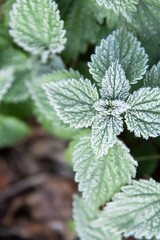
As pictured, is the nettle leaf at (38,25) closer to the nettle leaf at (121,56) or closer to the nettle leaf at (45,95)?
the nettle leaf at (45,95)

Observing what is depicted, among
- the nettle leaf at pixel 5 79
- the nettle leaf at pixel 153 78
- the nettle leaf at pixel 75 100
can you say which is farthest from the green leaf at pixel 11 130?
the nettle leaf at pixel 153 78

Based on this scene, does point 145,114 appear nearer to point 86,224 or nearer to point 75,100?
point 75,100

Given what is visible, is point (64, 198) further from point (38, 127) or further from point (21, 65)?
point (21, 65)

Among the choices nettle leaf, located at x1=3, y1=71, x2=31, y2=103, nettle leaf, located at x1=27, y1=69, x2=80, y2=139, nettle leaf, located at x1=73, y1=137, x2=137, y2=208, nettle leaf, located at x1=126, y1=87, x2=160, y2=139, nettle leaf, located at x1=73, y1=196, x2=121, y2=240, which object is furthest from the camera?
nettle leaf, located at x1=3, y1=71, x2=31, y2=103

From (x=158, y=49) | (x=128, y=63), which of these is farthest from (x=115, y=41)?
(x=158, y=49)

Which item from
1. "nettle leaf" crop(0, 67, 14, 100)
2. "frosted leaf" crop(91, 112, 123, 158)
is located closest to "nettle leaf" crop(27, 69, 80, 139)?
"nettle leaf" crop(0, 67, 14, 100)

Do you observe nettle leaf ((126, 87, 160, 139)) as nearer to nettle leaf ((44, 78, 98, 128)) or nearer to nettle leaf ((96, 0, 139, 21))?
nettle leaf ((44, 78, 98, 128))

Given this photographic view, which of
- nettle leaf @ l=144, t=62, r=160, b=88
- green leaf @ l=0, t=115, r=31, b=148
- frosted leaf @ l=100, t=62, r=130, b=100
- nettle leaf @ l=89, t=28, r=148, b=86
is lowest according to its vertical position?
nettle leaf @ l=144, t=62, r=160, b=88

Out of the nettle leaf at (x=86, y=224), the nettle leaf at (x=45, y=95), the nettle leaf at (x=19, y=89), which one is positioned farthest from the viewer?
the nettle leaf at (x=19, y=89)
